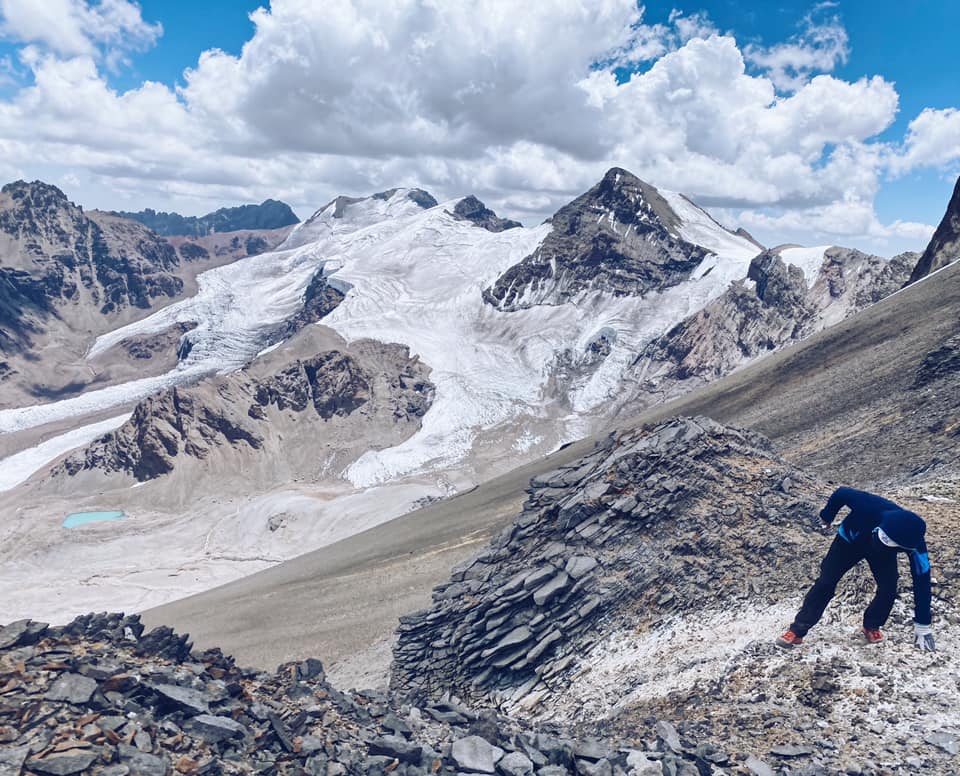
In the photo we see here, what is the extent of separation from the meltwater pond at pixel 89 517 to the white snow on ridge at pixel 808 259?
9705 cm

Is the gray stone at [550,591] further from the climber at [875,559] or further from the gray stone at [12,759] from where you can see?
the gray stone at [12,759]

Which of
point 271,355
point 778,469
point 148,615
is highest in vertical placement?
point 271,355

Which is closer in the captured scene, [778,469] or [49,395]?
[778,469]

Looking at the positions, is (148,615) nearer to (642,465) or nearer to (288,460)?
(642,465)

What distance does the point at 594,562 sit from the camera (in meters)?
17.6

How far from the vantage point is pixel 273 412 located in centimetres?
10206

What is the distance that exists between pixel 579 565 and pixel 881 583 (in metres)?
7.53

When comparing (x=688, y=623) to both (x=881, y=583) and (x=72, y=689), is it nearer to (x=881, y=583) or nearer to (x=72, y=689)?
(x=881, y=583)

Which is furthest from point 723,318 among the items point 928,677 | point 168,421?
point 928,677

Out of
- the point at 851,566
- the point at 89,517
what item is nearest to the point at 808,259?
the point at 89,517

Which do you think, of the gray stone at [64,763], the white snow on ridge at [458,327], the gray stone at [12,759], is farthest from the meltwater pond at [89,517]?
the gray stone at [64,763]

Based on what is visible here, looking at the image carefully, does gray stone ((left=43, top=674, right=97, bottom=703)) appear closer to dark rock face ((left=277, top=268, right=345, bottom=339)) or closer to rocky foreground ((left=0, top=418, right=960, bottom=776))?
rocky foreground ((left=0, top=418, right=960, bottom=776))

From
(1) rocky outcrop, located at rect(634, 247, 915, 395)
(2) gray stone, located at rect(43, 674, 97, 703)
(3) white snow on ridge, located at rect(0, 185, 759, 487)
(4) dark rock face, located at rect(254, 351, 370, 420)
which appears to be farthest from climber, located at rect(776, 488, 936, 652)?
(4) dark rock face, located at rect(254, 351, 370, 420)

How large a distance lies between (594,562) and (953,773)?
30.4ft
